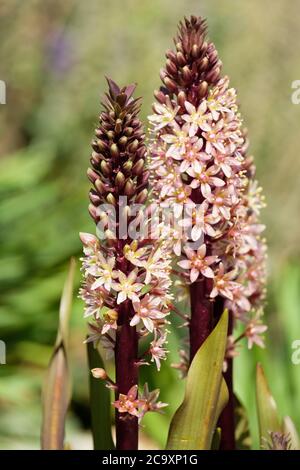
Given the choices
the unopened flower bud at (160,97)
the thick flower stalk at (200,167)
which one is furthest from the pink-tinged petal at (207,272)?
the unopened flower bud at (160,97)

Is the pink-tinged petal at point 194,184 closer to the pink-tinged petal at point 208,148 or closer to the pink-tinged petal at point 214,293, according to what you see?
the pink-tinged petal at point 208,148

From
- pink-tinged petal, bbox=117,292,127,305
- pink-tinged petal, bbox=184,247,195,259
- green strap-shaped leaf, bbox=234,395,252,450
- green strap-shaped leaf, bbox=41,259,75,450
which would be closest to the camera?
pink-tinged petal, bbox=117,292,127,305

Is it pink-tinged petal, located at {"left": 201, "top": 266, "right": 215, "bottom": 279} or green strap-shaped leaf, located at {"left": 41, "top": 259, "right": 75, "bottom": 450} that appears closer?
pink-tinged petal, located at {"left": 201, "top": 266, "right": 215, "bottom": 279}

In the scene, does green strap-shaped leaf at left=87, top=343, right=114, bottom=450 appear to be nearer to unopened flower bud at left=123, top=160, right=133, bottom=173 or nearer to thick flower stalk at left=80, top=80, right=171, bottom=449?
thick flower stalk at left=80, top=80, right=171, bottom=449

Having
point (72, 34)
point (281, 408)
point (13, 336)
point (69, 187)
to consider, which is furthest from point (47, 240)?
point (72, 34)

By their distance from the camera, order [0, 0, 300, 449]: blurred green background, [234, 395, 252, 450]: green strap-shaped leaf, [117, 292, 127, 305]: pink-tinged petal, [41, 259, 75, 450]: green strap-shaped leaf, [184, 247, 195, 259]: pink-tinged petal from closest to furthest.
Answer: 1. [117, 292, 127, 305]: pink-tinged petal
2. [184, 247, 195, 259]: pink-tinged petal
3. [41, 259, 75, 450]: green strap-shaped leaf
4. [234, 395, 252, 450]: green strap-shaped leaf
5. [0, 0, 300, 449]: blurred green background

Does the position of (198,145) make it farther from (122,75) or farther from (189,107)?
(122,75)

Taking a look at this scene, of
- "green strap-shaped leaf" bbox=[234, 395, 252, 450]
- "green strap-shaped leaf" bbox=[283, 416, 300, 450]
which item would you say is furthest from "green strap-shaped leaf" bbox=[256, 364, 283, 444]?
"green strap-shaped leaf" bbox=[234, 395, 252, 450]
